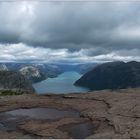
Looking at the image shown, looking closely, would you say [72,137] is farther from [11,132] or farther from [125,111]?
[125,111]

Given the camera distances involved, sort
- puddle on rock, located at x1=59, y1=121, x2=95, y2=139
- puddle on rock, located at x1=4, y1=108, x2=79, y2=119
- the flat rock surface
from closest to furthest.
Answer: puddle on rock, located at x1=59, y1=121, x2=95, y2=139
the flat rock surface
puddle on rock, located at x1=4, y1=108, x2=79, y2=119

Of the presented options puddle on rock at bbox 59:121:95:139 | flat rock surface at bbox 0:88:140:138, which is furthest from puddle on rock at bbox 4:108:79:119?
puddle on rock at bbox 59:121:95:139

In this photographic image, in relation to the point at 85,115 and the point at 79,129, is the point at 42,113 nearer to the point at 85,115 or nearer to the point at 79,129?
the point at 85,115

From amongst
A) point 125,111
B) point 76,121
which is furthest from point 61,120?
point 125,111

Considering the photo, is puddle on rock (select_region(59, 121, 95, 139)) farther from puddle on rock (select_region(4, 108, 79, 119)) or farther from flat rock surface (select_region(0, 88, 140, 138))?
puddle on rock (select_region(4, 108, 79, 119))

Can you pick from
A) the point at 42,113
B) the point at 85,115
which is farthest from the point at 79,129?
the point at 42,113
